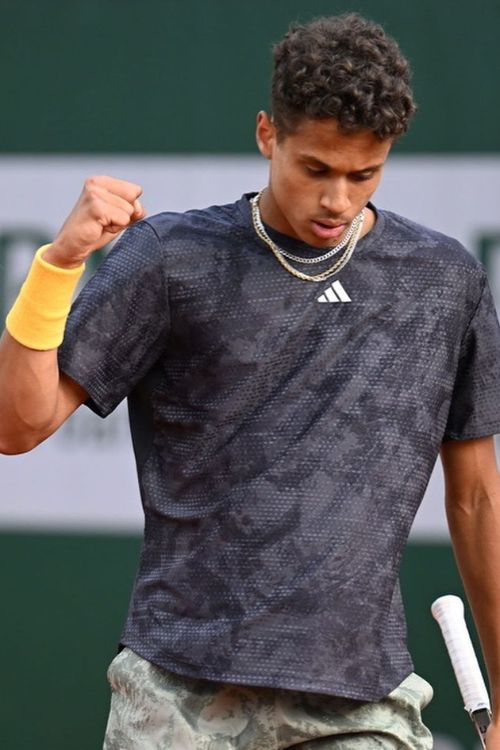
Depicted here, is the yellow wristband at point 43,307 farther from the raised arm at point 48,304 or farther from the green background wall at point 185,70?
the green background wall at point 185,70

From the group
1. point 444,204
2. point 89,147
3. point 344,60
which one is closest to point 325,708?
point 344,60

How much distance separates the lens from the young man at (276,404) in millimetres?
2420

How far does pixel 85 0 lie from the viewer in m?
4.48

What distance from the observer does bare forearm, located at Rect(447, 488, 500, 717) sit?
273 centimetres

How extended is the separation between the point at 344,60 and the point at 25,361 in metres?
0.69

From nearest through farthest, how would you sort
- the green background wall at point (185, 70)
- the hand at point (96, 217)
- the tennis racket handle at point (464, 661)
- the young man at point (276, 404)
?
1. the hand at point (96, 217)
2. the young man at point (276, 404)
3. the tennis racket handle at point (464, 661)
4. the green background wall at point (185, 70)

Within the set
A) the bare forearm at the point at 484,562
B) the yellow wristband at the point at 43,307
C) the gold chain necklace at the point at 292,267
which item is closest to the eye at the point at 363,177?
→ the gold chain necklace at the point at 292,267

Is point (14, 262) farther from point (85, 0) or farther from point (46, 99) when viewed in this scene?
point (85, 0)

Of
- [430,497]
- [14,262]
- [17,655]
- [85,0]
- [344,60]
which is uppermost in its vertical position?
[344,60]

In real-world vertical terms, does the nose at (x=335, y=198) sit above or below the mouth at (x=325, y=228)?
above

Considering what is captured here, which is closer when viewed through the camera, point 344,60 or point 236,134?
point 344,60

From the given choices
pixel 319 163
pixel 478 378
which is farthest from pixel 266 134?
pixel 478 378

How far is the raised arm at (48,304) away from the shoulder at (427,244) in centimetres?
50

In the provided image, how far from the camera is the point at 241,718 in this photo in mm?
2463
